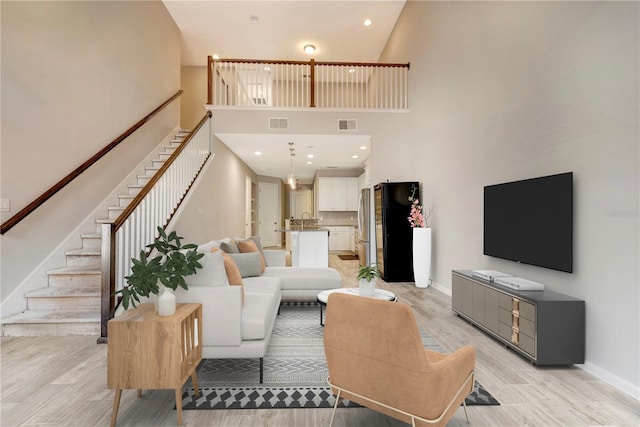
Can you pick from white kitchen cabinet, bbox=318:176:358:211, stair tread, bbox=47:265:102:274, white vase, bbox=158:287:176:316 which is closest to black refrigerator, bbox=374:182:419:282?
stair tread, bbox=47:265:102:274

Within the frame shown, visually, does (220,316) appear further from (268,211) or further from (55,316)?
(268,211)

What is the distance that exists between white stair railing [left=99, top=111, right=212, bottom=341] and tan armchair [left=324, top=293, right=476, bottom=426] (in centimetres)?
168

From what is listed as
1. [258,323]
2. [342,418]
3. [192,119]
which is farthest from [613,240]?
[192,119]

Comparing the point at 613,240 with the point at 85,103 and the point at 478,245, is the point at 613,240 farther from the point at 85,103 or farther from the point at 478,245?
the point at 85,103

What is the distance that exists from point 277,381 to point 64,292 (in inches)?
109

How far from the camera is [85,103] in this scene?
4.30 meters

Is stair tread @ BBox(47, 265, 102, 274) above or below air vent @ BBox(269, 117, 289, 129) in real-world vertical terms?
below

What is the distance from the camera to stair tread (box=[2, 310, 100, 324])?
10.5 ft

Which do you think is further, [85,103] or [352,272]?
[352,272]

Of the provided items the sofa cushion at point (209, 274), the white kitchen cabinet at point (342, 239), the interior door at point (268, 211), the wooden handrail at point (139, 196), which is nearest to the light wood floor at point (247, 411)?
the sofa cushion at point (209, 274)

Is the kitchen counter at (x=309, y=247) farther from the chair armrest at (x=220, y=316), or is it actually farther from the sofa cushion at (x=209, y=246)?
the chair armrest at (x=220, y=316)

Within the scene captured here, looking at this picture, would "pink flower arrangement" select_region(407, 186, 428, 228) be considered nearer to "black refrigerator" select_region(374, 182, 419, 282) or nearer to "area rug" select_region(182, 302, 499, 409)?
"black refrigerator" select_region(374, 182, 419, 282)

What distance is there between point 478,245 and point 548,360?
5.60 feet

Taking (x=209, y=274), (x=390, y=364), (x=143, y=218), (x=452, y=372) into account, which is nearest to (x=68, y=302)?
(x=143, y=218)
